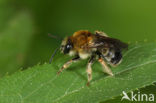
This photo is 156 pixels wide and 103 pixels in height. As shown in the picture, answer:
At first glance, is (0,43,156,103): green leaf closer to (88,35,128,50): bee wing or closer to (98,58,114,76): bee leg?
(98,58,114,76): bee leg

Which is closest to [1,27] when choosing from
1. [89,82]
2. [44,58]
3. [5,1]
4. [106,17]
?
[5,1]

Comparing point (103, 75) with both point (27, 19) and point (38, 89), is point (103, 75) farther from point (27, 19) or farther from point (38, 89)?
point (27, 19)

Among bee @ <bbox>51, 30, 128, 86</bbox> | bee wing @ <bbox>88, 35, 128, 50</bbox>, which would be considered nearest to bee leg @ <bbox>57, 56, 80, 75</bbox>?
bee @ <bbox>51, 30, 128, 86</bbox>

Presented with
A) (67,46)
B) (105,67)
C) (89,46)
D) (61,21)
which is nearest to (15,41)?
(61,21)

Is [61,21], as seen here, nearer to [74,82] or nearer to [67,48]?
[67,48]

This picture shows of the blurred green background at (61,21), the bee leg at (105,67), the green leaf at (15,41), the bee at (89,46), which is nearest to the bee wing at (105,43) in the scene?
the bee at (89,46)

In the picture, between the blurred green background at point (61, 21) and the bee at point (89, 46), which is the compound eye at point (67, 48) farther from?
the blurred green background at point (61, 21)
